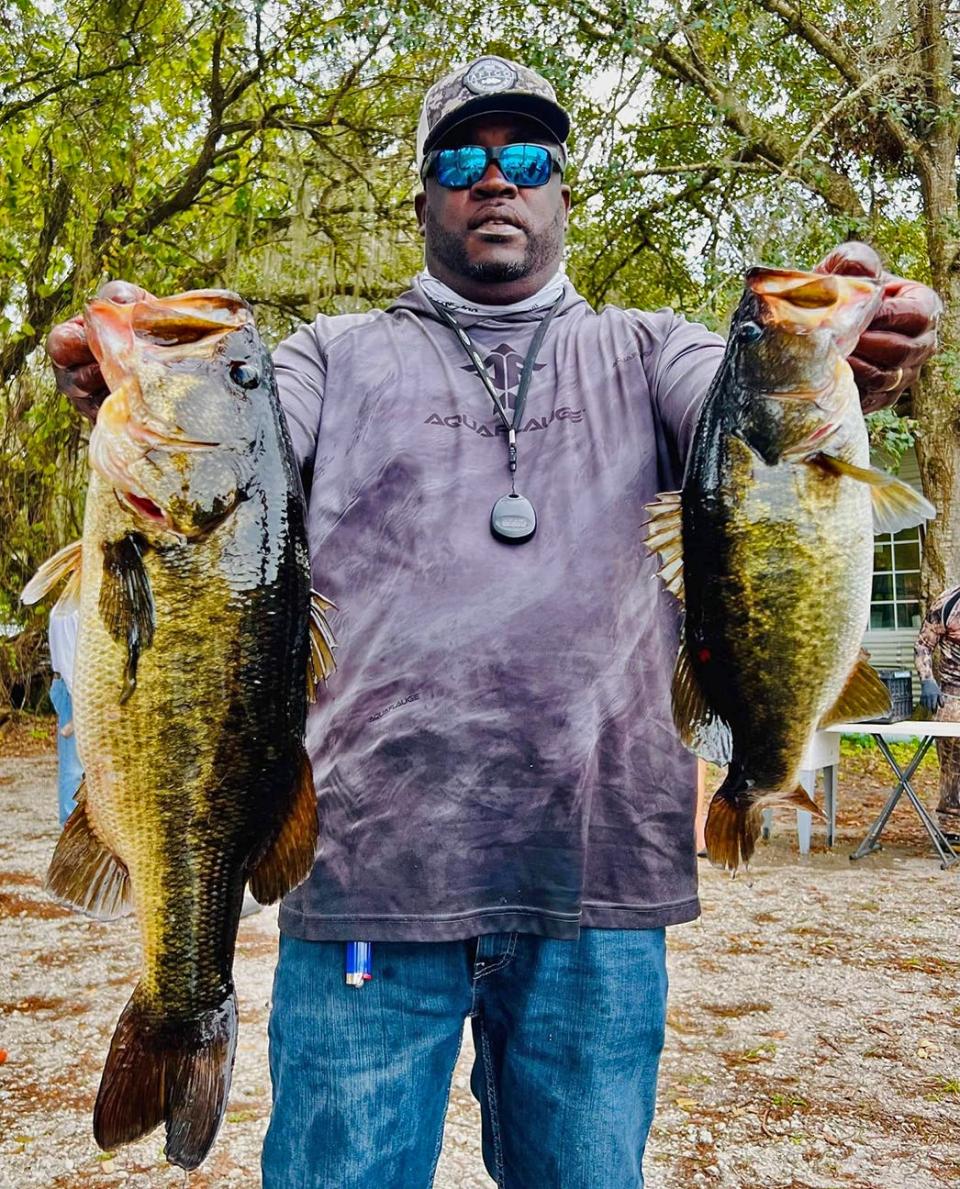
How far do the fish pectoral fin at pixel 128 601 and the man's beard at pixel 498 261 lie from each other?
3.56 ft

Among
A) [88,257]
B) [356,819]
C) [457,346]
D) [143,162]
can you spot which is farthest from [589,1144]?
[143,162]

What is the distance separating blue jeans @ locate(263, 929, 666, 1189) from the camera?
2129 mm

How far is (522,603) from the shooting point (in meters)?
2.19

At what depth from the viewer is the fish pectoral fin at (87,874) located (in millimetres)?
1958

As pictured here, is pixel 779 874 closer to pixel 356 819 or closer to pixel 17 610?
pixel 356 819

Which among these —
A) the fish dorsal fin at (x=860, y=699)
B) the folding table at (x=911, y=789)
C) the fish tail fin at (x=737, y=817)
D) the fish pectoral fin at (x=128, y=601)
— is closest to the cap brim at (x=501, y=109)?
the fish pectoral fin at (x=128, y=601)

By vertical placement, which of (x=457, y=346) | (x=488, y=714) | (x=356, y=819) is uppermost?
(x=457, y=346)

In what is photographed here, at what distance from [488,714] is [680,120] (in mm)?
13735

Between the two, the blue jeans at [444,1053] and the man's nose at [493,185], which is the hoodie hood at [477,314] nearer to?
the man's nose at [493,185]

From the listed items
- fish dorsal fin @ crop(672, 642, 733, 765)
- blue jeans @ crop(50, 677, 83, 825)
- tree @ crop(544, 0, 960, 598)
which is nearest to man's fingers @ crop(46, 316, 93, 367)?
fish dorsal fin @ crop(672, 642, 733, 765)

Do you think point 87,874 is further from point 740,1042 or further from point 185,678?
point 740,1042

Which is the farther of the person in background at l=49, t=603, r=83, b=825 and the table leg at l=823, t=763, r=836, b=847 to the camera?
the table leg at l=823, t=763, r=836, b=847

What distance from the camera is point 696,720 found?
1.98 metres

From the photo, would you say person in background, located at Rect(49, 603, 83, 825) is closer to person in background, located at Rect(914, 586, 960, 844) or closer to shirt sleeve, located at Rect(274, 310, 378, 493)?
shirt sleeve, located at Rect(274, 310, 378, 493)
